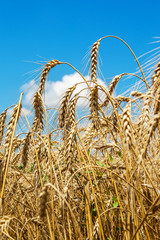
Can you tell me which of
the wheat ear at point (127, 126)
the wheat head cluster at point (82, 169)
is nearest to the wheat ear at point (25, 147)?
the wheat head cluster at point (82, 169)

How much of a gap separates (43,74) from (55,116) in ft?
1.32

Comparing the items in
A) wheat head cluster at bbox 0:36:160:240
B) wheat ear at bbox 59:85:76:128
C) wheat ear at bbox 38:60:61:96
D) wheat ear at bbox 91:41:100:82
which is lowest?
wheat head cluster at bbox 0:36:160:240

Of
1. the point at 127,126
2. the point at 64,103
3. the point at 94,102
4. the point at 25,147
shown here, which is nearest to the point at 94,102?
the point at 94,102

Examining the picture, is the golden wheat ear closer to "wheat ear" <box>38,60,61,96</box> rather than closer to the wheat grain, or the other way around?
"wheat ear" <box>38,60,61,96</box>

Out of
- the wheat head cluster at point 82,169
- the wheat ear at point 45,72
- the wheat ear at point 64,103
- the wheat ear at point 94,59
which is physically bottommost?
the wheat head cluster at point 82,169

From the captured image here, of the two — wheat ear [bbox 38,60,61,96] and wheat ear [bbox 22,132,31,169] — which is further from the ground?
wheat ear [bbox 38,60,61,96]

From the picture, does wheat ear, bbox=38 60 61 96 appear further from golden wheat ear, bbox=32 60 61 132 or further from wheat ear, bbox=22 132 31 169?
wheat ear, bbox=22 132 31 169

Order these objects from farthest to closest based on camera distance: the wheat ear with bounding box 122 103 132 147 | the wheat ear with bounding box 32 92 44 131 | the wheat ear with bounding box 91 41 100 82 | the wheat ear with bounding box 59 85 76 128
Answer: the wheat ear with bounding box 91 41 100 82 → the wheat ear with bounding box 32 92 44 131 → the wheat ear with bounding box 59 85 76 128 → the wheat ear with bounding box 122 103 132 147

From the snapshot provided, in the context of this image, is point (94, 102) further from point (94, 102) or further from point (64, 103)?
point (64, 103)

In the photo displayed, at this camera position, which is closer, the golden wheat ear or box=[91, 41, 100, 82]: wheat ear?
the golden wheat ear

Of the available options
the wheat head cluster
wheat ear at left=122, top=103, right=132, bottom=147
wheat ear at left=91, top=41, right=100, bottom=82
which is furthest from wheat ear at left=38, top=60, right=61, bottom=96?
wheat ear at left=122, top=103, right=132, bottom=147

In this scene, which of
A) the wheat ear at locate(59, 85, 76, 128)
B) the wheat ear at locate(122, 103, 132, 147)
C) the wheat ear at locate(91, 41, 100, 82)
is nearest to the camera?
the wheat ear at locate(122, 103, 132, 147)

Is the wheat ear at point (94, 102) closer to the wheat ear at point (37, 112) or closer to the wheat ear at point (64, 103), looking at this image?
the wheat ear at point (64, 103)

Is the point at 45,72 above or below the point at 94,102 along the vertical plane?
above
